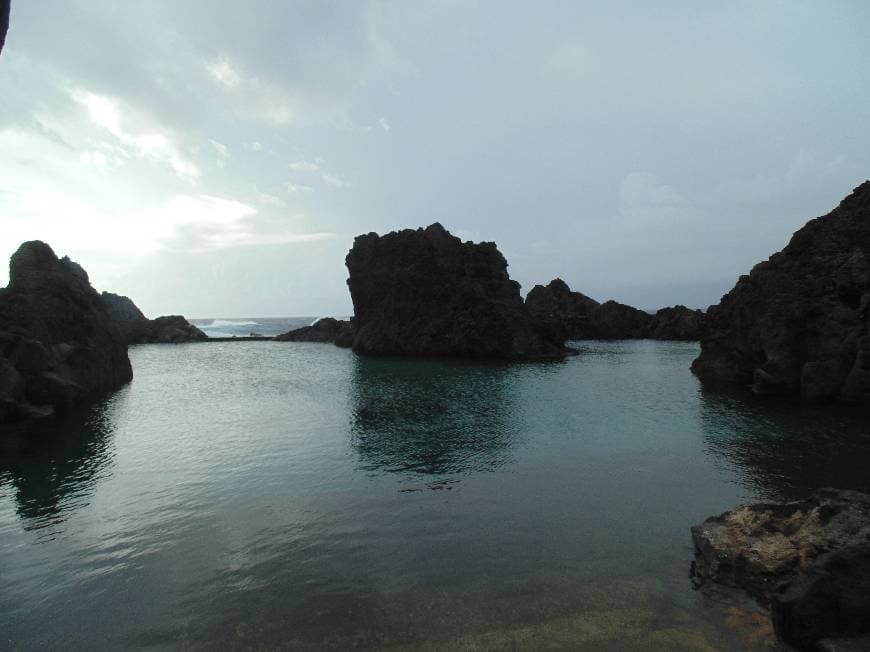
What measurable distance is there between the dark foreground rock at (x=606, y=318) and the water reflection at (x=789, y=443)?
303 ft

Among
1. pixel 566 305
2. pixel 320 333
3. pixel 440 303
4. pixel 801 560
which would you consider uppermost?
pixel 566 305

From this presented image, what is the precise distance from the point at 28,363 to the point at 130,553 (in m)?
30.5

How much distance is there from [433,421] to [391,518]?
17.5 metres

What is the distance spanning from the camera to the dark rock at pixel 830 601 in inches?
379

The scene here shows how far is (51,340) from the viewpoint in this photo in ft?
144

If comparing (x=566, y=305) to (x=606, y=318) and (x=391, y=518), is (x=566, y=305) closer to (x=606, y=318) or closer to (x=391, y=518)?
(x=606, y=318)

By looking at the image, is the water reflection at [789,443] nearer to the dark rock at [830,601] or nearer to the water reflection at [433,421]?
the dark rock at [830,601]

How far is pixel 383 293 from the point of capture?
10050 centimetres

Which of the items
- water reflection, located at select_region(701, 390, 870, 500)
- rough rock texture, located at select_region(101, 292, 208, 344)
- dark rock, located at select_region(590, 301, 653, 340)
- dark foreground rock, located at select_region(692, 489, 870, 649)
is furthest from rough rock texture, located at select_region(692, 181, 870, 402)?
rough rock texture, located at select_region(101, 292, 208, 344)

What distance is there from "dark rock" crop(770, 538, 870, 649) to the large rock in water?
70041 millimetres

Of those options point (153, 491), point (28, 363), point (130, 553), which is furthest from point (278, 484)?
point (28, 363)

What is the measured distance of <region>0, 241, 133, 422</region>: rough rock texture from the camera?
3716cm

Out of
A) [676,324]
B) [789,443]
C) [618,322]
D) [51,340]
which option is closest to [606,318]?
[618,322]

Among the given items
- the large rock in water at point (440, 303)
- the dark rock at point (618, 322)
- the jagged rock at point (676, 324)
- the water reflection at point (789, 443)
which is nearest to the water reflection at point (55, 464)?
the water reflection at point (789, 443)
